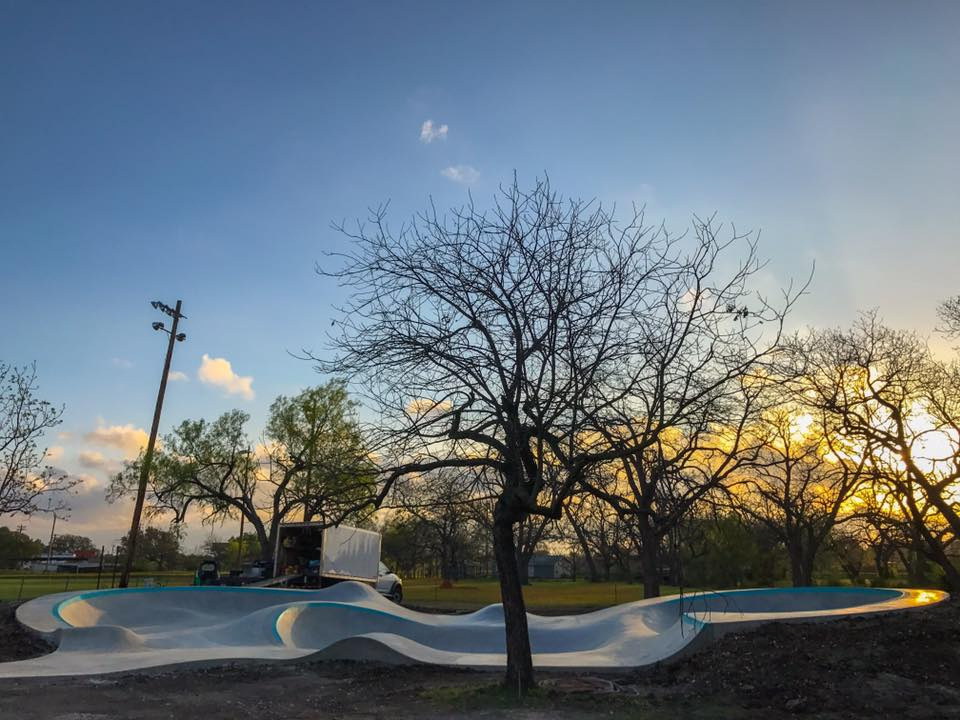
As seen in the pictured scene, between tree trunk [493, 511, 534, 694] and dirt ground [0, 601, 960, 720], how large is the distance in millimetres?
279

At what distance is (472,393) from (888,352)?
17.6 meters

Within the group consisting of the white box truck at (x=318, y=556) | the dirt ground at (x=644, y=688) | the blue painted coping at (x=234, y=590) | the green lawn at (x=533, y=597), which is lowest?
the green lawn at (x=533, y=597)

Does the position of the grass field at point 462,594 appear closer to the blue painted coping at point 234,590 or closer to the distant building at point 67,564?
the blue painted coping at point 234,590

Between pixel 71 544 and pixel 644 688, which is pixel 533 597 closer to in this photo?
pixel 644 688

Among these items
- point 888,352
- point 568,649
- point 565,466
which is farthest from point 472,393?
point 888,352

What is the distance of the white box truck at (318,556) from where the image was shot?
25.2 meters

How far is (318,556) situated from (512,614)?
19.4 meters

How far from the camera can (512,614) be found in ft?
29.2

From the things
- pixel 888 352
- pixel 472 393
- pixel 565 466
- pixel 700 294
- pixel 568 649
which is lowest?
pixel 568 649

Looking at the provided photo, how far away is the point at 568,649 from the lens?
14391 millimetres

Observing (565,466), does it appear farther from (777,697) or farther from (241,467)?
(241,467)

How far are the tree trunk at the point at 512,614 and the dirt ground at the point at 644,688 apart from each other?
28 centimetres

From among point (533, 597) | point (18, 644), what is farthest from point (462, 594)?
point (18, 644)

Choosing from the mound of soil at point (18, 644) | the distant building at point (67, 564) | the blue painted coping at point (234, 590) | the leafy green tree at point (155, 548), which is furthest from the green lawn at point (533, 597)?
the distant building at point (67, 564)
